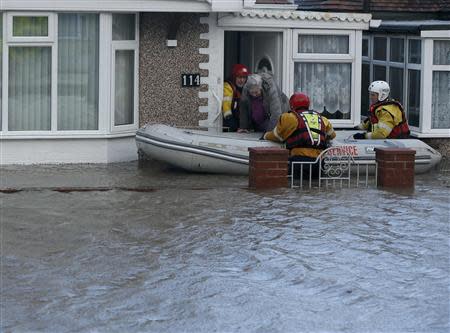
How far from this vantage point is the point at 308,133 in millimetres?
16547

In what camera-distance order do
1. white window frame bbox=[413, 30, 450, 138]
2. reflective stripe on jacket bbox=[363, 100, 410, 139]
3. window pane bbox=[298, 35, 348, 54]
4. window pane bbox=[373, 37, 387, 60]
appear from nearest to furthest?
reflective stripe on jacket bbox=[363, 100, 410, 139] < white window frame bbox=[413, 30, 450, 138] < window pane bbox=[298, 35, 348, 54] < window pane bbox=[373, 37, 387, 60]

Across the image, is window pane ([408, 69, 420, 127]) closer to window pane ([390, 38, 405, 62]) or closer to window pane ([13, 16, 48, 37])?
window pane ([390, 38, 405, 62])

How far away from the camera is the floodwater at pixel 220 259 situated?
9211 millimetres

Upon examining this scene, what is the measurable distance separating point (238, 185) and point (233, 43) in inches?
281

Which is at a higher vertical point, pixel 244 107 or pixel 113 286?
pixel 244 107

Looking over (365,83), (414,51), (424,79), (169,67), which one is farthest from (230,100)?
(365,83)

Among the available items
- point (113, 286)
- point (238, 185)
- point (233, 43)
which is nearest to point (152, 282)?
point (113, 286)

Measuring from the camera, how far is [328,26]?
20.0 metres

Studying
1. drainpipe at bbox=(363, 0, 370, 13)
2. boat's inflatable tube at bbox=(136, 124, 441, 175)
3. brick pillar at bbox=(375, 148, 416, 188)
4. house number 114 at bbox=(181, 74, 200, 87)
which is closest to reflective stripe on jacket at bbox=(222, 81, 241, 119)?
house number 114 at bbox=(181, 74, 200, 87)

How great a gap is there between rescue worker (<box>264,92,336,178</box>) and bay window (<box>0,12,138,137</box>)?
3.33 m

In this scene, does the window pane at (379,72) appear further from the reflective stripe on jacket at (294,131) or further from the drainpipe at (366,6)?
the reflective stripe on jacket at (294,131)

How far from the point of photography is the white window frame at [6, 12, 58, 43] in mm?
18109

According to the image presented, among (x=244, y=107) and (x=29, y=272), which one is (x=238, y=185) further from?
(x=29, y=272)

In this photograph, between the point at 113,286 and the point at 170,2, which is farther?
the point at 170,2
